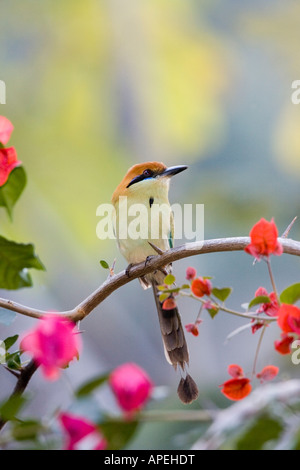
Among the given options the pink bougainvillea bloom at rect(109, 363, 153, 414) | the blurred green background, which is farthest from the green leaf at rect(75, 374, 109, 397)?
the blurred green background

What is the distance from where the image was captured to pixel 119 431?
64 cm

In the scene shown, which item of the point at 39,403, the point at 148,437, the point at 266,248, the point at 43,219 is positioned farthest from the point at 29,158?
the point at 266,248

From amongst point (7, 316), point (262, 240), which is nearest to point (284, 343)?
point (262, 240)

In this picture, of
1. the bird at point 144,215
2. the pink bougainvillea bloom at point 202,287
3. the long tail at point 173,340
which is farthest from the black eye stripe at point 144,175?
the pink bougainvillea bloom at point 202,287

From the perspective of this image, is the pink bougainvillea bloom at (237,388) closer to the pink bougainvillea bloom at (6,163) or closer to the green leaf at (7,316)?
the green leaf at (7,316)

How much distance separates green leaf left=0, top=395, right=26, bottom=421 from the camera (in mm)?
660

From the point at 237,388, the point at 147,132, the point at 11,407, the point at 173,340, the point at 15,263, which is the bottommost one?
the point at 173,340

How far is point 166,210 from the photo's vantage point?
2188mm

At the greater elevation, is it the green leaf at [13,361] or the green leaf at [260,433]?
the green leaf at [13,361]

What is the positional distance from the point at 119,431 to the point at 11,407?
115mm

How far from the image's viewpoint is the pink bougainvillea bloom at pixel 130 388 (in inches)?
25.1

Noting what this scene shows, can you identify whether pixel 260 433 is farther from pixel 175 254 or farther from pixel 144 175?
pixel 144 175

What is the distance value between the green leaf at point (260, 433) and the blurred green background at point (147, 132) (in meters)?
3.08
